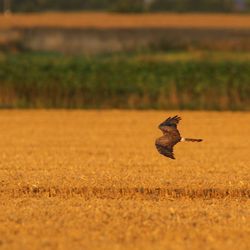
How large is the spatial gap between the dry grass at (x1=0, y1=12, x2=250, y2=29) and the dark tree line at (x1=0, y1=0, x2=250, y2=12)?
324 centimetres

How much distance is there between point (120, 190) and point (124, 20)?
5400 cm

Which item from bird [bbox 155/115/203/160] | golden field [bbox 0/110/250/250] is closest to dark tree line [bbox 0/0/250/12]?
golden field [bbox 0/110/250/250]

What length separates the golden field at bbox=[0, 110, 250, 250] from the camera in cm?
1099

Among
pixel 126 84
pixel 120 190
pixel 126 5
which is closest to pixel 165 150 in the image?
pixel 120 190

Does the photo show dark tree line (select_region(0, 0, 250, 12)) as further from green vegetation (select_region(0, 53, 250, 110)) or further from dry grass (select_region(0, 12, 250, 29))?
green vegetation (select_region(0, 53, 250, 110))

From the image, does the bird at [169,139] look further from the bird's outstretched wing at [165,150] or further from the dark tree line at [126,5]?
the dark tree line at [126,5]

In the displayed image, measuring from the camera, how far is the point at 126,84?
32.0 metres

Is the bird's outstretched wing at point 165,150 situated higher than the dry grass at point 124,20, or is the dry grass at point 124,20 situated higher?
the dry grass at point 124,20

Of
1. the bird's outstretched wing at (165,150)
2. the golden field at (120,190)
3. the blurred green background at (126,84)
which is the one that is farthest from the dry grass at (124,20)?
the bird's outstretched wing at (165,150)

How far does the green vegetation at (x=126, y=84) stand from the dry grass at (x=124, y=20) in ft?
88.4

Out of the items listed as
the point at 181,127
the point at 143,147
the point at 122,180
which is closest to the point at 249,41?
the point at 181,127

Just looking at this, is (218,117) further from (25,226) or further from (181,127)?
(25,226)

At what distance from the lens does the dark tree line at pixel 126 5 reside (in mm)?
76469

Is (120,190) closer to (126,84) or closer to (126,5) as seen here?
(126,84)
